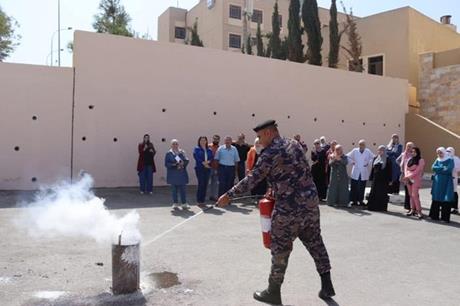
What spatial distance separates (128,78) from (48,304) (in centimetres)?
1094

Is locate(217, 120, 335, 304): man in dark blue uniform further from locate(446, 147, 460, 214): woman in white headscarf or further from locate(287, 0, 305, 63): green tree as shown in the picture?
locate(287, 0, 305, 63): green tree

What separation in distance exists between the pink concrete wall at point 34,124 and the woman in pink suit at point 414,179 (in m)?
9.54

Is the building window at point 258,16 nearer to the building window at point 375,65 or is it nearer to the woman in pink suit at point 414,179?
the building window at point 375,65

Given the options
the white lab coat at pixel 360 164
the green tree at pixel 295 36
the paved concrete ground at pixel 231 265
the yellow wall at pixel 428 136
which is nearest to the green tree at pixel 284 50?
the green tree at pixel 295 36

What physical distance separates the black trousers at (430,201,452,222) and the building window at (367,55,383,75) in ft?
69.0

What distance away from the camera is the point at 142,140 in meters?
15.3

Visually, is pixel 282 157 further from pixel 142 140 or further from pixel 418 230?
pixel 142 140

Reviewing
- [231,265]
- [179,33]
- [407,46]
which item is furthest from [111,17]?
[231,265]

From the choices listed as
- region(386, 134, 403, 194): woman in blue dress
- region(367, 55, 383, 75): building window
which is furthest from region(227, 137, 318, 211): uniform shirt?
region(367, 55, 383, 75): building window

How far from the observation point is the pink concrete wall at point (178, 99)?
1458 cm

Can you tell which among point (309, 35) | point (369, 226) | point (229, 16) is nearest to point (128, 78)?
point (369, 226)

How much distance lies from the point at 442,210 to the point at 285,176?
288 inches

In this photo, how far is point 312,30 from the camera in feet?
92.8

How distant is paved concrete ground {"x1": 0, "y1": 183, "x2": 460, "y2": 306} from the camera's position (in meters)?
5.27
